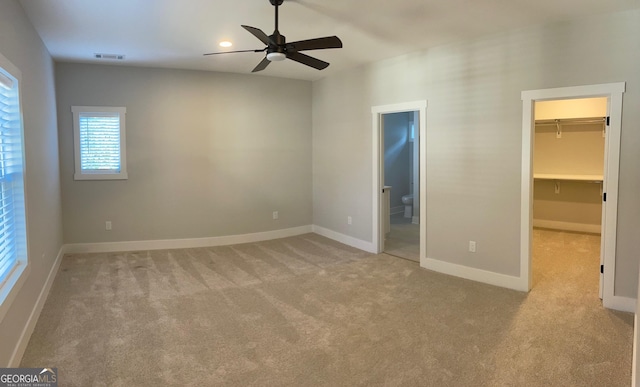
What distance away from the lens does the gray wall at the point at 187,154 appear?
5531 millimetres

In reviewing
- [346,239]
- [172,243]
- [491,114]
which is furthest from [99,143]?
[491,114]

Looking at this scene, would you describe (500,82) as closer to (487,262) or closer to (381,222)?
(487,262)

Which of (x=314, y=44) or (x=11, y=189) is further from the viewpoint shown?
(x=314, y=44)

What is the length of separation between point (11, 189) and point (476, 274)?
4.43 meters

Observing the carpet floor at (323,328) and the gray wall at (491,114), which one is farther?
the gray wall at (491,114)

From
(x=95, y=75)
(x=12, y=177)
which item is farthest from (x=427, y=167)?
(x=95, y=75)

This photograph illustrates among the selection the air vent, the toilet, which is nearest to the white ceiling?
the air vent

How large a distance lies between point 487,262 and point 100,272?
450 cm

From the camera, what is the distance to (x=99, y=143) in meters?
5.60

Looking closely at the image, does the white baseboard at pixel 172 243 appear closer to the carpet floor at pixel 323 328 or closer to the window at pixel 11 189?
the carpet floor at pixel 323 328

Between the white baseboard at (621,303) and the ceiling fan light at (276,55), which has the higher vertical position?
the ceiling fan light at (276,55)

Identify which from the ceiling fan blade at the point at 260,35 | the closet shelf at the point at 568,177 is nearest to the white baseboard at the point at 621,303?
the closet shelf at the point at 568,177

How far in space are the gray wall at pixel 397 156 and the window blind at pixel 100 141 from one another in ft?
16.4

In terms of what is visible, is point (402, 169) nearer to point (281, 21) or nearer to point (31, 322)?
point (281, 21)
